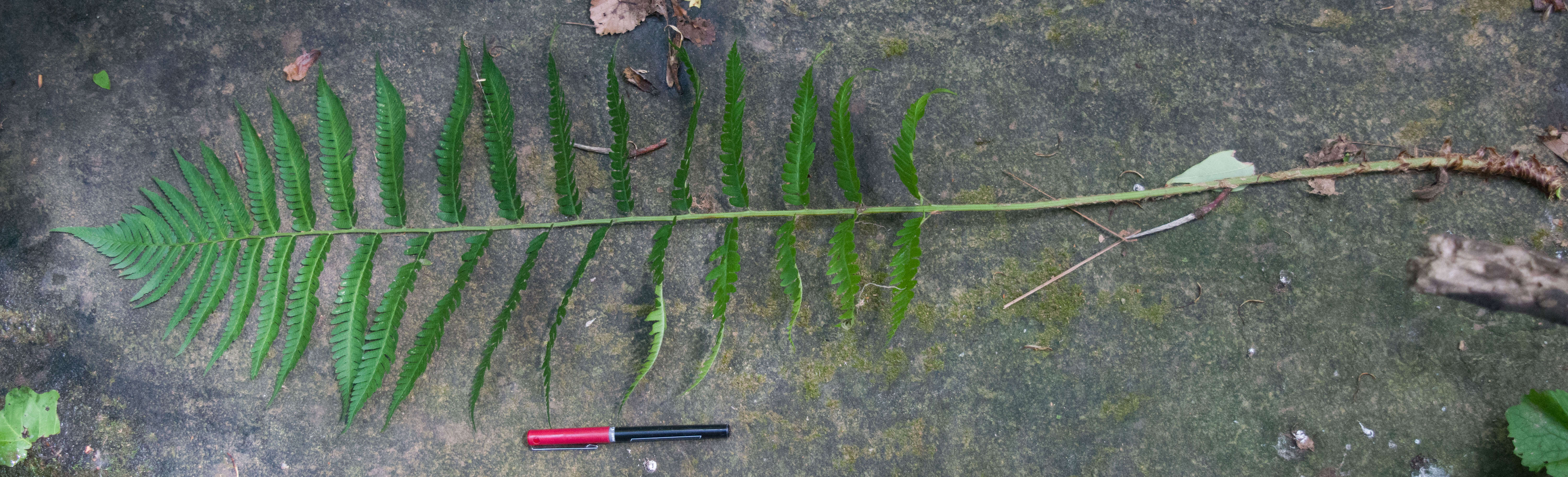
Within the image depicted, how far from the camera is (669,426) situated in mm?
2494

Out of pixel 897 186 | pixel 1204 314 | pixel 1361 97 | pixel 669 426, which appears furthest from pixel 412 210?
pixel 1361 97

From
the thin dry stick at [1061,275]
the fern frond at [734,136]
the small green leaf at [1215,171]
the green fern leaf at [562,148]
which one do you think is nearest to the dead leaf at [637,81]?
the green fern leaf at [562,148]

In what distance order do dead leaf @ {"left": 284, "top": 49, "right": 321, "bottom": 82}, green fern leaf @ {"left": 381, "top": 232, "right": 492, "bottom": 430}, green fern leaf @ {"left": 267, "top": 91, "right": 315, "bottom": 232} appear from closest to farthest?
green fern leaf @ {"left": 381, "top": 232, "right": 492, "bottom": 430} → green fern leaf @ {"left": 267, "top": 91, "right": 315, "bottom": 232} → dead leaf @ {"left": 284, "top": 49, "right": 321, "bottom": 82}

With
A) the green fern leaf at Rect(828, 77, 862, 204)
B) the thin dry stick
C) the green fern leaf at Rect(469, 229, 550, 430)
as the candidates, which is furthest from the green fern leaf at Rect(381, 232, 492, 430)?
the thin dry stick

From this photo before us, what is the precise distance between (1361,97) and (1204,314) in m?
0.92

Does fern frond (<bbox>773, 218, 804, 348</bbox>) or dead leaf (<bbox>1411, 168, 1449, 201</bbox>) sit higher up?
fern frond (<bbox>773, 218, 804, 348</bbox>)

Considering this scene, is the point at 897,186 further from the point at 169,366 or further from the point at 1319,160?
the point at 169,366

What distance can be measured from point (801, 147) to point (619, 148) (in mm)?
551

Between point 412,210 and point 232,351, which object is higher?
point 412,210

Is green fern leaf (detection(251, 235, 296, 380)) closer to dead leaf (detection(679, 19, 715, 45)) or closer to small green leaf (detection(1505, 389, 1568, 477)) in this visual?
dead leaf (detection(679, 19, 715, 45))

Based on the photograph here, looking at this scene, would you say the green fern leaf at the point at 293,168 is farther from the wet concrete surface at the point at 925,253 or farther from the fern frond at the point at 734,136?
the fern frond at the point at 734,136

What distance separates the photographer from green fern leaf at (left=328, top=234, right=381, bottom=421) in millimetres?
2262

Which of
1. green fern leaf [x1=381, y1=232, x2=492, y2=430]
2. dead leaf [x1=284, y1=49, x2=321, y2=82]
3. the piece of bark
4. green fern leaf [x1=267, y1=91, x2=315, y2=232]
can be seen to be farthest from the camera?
dead leaf [x1=284, y1=49, x2=321, y2=82]

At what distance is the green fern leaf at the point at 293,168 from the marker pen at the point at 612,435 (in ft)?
3.30
